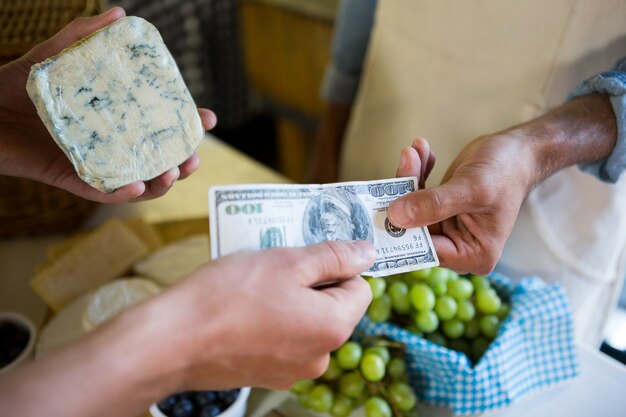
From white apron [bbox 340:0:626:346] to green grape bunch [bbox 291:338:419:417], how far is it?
0.25m

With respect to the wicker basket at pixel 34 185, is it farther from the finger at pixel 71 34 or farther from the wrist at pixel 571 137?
the wrist at pixel 571 137

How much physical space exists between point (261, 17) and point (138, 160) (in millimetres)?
1429

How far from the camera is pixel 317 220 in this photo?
0.56 metres

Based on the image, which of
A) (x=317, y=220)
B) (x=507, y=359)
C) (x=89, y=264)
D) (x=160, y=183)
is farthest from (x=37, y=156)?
(x=507, y=359)

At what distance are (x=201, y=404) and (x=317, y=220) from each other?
11.3 inches

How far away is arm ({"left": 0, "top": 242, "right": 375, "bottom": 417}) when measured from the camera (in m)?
0.38

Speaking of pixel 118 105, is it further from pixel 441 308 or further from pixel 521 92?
pixel 521 92

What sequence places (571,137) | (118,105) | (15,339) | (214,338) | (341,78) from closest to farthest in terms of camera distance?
1. (214,338)
2. (118,105)
3. (571,137)
4. (15,339)
5. (341,78)

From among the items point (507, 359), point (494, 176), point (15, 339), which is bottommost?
point (15, 339)

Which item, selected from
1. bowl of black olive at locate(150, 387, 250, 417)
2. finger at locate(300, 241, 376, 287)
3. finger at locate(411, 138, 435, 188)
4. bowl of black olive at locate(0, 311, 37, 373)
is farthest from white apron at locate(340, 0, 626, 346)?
bowl of black olive at locate(0, 311, 37, 373)

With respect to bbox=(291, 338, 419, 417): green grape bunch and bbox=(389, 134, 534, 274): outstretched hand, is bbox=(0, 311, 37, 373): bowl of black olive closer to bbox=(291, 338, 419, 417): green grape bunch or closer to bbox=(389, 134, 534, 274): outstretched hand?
bbox=(291, 338, 419, 417): green grape bunch

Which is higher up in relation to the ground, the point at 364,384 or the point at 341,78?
the point at 341,78

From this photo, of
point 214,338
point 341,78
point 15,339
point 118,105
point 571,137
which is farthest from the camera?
point 341,78

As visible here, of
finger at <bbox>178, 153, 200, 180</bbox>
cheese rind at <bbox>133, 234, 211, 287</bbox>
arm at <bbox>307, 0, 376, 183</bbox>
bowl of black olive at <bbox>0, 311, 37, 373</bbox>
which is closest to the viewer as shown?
finger at <bbox>178, 153, 200, 180</bbox>
